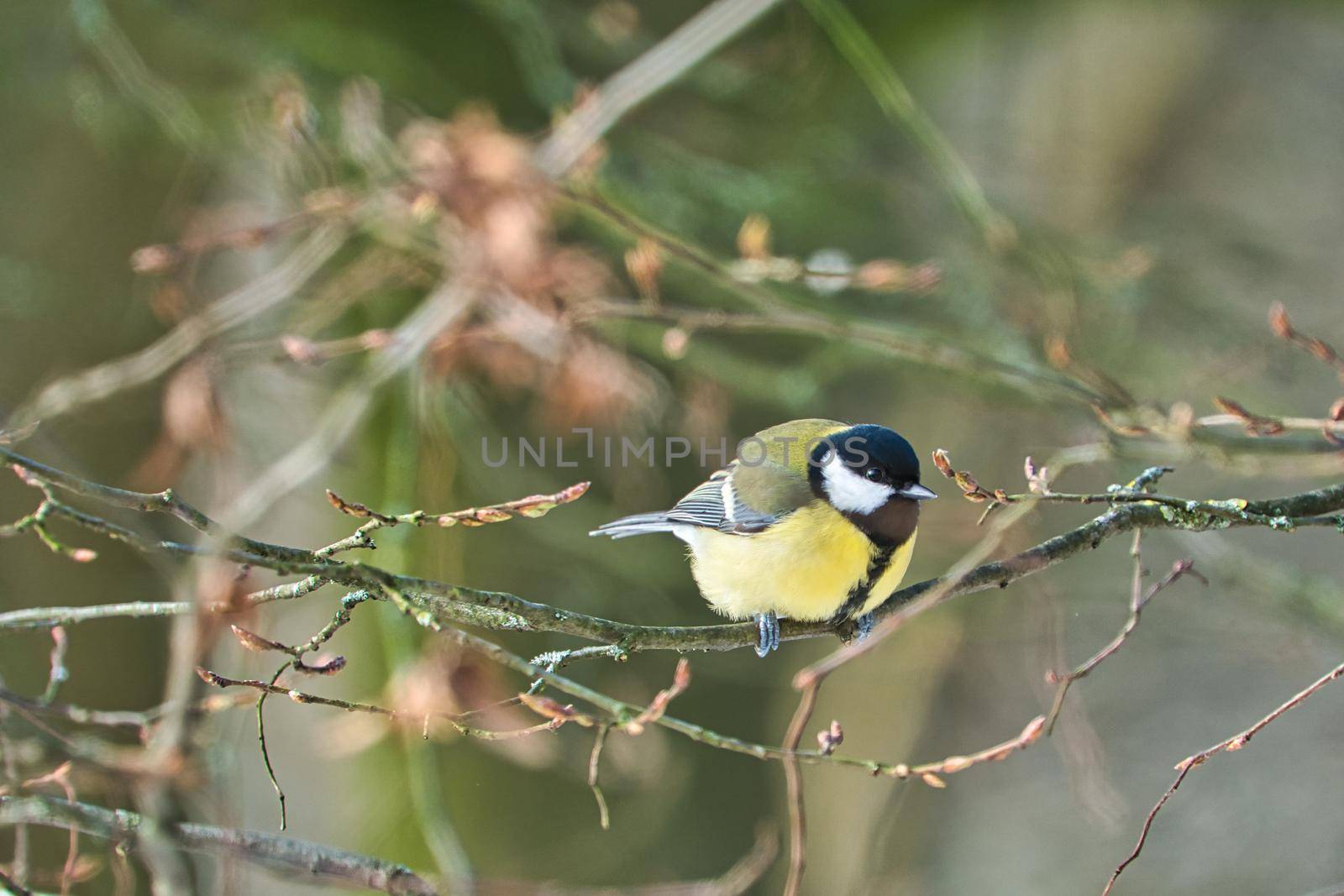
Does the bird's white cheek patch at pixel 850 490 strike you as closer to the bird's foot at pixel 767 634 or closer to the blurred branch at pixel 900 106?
the bird's foot at pixel 767 634

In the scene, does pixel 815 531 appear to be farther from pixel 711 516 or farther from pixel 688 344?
pixel 688 344

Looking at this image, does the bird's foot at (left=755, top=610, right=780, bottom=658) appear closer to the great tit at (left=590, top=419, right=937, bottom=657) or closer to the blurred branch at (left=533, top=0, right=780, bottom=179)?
the great tit at (left=590, top=419, right=937, bottom=657)

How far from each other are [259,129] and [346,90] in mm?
436

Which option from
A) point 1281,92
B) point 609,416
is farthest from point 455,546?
point 1281,92

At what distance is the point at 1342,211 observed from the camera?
4.95 metres

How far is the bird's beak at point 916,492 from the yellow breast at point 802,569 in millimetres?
115

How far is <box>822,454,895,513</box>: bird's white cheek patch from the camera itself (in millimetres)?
2043

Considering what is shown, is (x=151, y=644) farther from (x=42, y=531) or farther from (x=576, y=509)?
(x=42, y=531)

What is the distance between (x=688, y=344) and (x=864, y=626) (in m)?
1.57

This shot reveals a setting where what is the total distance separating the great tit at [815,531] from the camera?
79.0 inches

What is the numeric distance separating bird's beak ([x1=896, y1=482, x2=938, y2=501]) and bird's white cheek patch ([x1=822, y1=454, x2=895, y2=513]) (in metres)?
0.02

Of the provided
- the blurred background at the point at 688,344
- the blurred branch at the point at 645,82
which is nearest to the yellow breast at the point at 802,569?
the blurred background at the point at 688,344

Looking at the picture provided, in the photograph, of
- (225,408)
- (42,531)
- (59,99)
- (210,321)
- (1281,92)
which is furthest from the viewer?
(1281,92)

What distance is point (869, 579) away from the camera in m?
2.00
